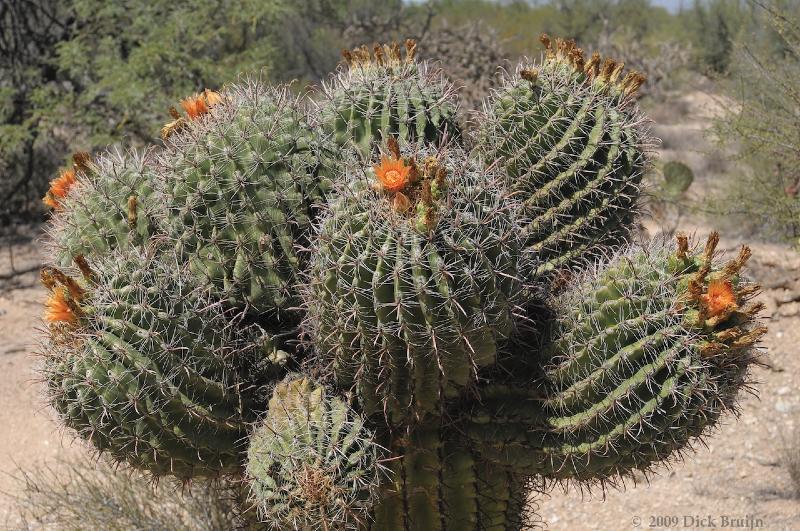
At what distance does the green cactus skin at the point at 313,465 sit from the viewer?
2.17 m

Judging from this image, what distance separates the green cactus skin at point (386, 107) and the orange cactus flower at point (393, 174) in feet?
1.65

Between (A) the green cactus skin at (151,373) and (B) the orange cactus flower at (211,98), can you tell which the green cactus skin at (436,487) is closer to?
(A) the green cactus skin at (151,373)

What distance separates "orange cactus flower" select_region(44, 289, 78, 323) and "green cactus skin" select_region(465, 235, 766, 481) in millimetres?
1231

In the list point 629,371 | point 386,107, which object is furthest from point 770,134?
point 629,371

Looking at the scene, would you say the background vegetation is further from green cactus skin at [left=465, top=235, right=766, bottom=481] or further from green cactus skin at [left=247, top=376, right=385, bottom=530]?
green cactus skin at [left=247, top=376, right=385, bottom=530]

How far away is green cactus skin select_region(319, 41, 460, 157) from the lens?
269 cm

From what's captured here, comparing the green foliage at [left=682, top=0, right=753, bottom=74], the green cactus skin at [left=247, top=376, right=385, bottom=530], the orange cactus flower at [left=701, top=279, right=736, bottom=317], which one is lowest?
the green foliage at [left=682, top=0, right=753, bottom=74]

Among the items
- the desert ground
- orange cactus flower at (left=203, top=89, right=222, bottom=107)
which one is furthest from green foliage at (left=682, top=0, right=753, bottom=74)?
orange cactus flower at (left=203, top=89, right=222, bottom=107)

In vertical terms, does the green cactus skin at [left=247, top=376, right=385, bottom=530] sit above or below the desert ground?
above

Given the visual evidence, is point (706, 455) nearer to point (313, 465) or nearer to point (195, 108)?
point (313, 465)

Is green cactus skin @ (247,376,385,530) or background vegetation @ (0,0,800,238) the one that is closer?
green cactus skin @ (247,376,385,530)

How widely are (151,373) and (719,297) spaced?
159 cm

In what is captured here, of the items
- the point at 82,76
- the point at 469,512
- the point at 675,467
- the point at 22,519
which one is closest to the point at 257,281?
the point at 469,512

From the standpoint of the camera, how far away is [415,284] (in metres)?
2.01
